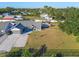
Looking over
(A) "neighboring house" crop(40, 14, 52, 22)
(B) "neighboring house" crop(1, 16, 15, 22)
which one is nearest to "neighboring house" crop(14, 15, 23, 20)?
(B) "neighboring house" crop(1, 16, 15, 22)

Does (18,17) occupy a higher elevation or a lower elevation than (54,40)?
higher

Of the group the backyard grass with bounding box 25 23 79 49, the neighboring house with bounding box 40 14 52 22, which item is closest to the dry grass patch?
the backyard grass with bounding box 25 23 79 49

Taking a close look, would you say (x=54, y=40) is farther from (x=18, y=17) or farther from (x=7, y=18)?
(x=7, y=18)

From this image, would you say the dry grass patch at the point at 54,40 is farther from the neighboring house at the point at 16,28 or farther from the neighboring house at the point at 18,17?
the neighboring house at the point at 18,17

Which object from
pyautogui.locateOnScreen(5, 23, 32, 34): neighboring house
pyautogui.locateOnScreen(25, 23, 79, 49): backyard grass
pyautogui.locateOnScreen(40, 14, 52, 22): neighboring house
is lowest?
pyautogui.locateOnScreen(25, 23, 79, 49): backyard grass

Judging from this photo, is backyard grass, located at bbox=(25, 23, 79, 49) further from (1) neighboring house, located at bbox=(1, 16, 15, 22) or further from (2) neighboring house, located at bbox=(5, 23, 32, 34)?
(1) neighboring house, located at bbox=(1, 16, 15, 22)

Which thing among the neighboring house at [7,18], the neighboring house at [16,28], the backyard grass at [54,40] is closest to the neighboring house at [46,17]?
the backyard grass at [54,40]

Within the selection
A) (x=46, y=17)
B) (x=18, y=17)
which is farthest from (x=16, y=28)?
(x=46, y=17)

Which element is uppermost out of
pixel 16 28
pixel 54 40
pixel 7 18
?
pixel 7 18

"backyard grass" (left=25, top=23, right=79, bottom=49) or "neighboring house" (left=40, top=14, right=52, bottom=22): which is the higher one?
"neighboring house" (left=40, top=14, right=52, bottom=22)

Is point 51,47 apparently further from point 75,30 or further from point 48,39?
point 75,30
